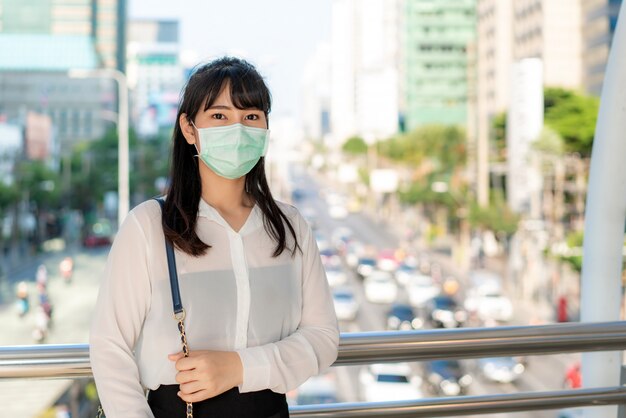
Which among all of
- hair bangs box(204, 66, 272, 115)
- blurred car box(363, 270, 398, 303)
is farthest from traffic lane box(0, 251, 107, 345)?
hair bangs box(204, 66, 272, 115)

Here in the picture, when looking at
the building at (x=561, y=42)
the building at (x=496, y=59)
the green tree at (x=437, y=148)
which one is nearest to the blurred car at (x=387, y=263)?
the green tree at (x=437, y=148)

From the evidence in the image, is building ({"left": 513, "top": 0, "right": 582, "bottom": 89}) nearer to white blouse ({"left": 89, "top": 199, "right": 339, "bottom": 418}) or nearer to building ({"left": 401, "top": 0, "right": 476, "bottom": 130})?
building ({"left": 401, "top": 0, "right": 476, "bottom": 130})

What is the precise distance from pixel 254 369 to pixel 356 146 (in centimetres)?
10721

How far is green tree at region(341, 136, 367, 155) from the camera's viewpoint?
353ft

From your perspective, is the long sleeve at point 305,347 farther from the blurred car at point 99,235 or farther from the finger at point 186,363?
the blurred car at point 99,235

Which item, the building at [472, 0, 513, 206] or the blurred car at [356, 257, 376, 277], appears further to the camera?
the building at [472, 0, 513, 206]

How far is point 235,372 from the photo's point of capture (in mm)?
1670

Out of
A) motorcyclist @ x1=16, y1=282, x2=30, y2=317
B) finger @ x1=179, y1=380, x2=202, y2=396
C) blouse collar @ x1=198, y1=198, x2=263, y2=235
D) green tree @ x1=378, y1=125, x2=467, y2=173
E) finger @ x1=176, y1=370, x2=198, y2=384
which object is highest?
green tree @ x1=378, y1=125, x2=467, y2=173

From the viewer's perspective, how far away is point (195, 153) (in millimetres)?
1892

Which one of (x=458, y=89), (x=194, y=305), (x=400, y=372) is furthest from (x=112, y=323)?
(x=458, y=89)

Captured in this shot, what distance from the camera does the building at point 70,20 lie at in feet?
292

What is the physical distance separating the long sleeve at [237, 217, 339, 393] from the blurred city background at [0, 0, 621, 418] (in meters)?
0.35

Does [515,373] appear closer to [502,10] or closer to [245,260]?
[245,260]

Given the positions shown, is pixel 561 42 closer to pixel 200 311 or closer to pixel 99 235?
pixel 99 235
